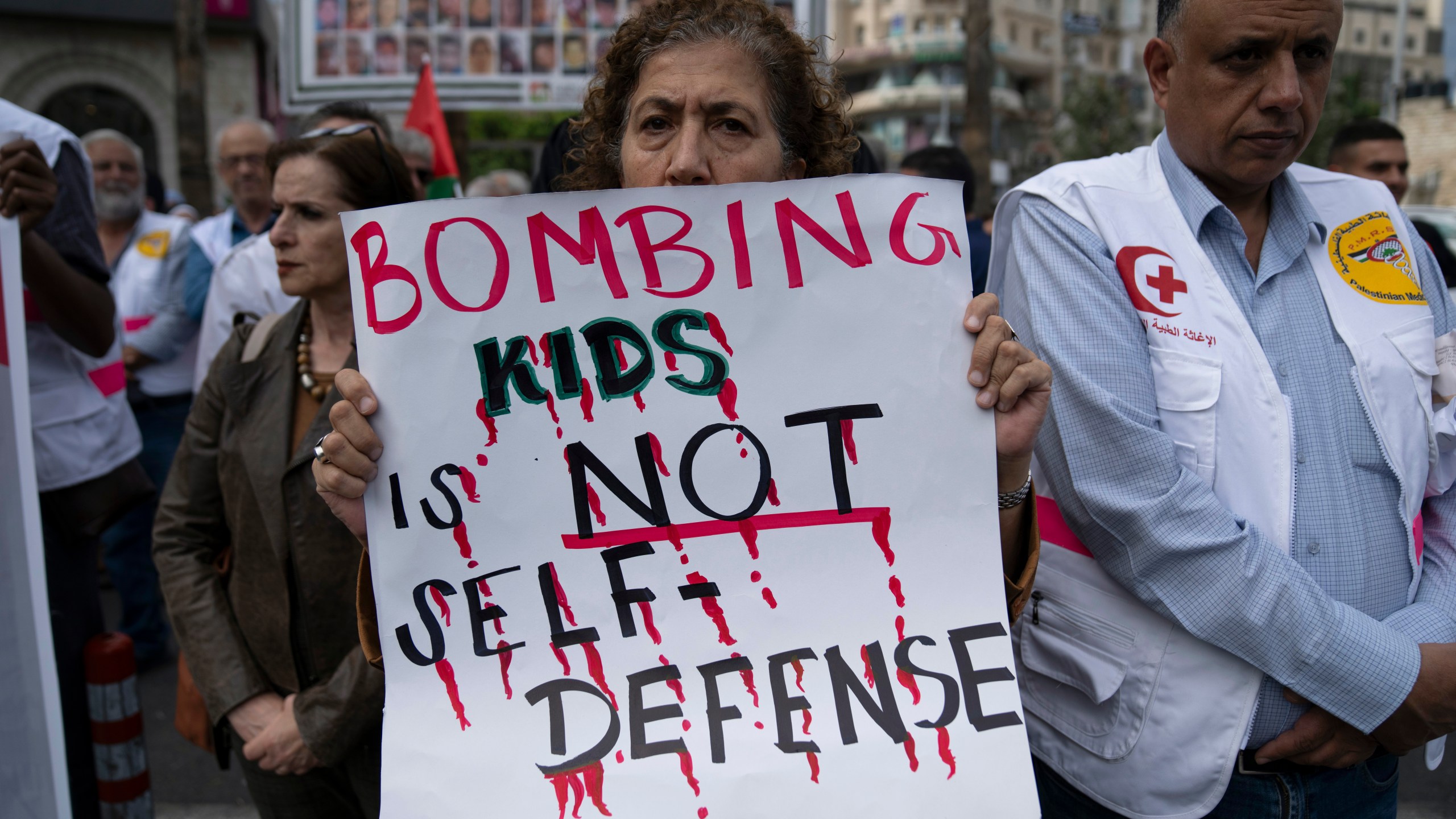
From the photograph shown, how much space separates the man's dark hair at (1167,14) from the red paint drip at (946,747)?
114 cm

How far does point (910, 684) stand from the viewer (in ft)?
4.22

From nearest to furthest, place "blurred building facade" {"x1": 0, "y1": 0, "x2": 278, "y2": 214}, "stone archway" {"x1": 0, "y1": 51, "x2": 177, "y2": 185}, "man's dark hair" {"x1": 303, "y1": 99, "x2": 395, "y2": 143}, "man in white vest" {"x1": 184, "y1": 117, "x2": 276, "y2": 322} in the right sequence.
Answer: "man's dark hair" {"x1": 303, "y1": 99, "x2": 395, "y2": 143} < "man in white vest" {"x1": 184, "y1": 117, "x2": 276, "y2": 322} < "blurred building facade" {"x1": 0, "y1": 0, "x2": 278, "y2": 214} < "stone archway" {"x1": 0, "y1": 51, "x2": 177, "y2": 185}

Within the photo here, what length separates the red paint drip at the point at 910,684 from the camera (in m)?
1.28

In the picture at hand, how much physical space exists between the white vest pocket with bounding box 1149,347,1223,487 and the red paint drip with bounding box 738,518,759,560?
607mm

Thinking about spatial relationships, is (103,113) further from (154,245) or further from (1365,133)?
(1365,133)

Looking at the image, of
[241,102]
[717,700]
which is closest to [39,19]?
[241,102]

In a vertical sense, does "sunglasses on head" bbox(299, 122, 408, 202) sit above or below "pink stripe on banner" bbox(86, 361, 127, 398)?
above

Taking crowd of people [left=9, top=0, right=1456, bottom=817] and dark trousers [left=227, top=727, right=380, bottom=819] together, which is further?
dark trousers [left=227, top=727, right=380, bottom=819]

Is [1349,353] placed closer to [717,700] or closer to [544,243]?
[717,700]

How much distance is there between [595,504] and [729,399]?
0.72ft

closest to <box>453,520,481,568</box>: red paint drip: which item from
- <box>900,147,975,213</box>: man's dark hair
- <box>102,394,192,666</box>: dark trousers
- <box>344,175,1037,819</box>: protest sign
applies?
<box>344,175,1037,819</box>: protest sign

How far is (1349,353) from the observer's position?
4.99ft

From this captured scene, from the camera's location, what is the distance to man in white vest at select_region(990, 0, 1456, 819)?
1397 millimetres

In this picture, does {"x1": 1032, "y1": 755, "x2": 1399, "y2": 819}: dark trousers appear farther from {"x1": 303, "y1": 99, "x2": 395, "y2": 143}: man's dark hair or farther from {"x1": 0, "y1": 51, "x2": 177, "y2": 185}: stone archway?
{"x1": 0, "y1": 51, "x2": 177, "y2": 185}: stone archway
